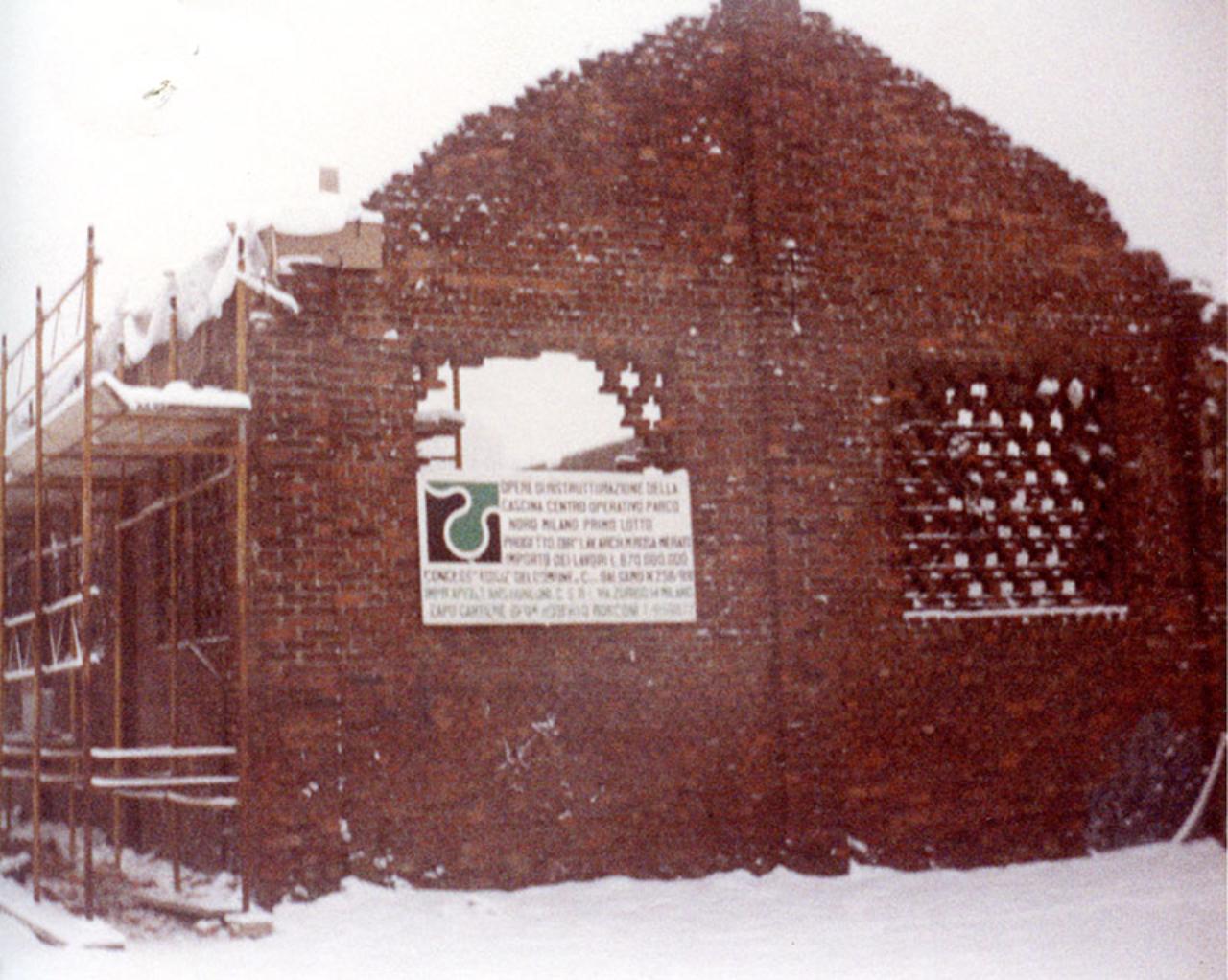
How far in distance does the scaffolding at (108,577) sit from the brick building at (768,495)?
0.99 ft

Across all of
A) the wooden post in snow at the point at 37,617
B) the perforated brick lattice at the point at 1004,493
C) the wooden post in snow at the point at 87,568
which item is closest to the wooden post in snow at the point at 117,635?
the wooden post in snow at the point at 37,617

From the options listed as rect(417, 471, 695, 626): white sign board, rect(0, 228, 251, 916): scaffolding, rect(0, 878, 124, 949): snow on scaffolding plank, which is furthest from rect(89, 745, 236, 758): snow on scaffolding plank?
rect(417, 471, 695, 626): white sign board

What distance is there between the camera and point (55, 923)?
8.40 m

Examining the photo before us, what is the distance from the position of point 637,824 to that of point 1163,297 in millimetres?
5435

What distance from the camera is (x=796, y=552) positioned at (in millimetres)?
10453

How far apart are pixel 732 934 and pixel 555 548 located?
8.25 feet

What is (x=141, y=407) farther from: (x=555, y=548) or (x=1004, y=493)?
(x=1004, y=493)

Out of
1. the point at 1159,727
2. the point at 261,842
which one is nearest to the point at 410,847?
the point at 261,842

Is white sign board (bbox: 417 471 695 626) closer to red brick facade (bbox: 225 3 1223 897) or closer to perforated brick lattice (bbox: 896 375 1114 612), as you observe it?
red brick facade (bbox: 225 3 1223 897)

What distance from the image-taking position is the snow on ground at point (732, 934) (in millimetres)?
8070

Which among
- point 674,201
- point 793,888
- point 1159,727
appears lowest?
point 793,888

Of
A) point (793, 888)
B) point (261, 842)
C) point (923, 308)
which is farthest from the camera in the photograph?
point (923, 308)

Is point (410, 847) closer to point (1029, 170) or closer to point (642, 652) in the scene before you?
point (642, 652)

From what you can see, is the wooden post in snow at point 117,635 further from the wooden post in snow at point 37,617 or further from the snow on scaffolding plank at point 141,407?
the wooden post in snow at point 37,617
